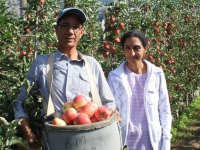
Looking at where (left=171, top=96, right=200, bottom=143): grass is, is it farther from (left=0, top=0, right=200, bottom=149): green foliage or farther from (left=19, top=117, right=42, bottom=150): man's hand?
(left=19, top=117, right=42, bottom=150): man's hand

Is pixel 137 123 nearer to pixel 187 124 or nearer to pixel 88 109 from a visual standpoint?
pixel 88 109

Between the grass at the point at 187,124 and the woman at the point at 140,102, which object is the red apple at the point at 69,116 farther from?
the grass at the point at 187,124

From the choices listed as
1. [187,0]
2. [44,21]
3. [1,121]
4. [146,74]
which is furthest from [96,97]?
[187,0]

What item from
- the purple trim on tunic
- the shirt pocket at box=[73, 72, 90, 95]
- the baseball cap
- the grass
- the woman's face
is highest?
the baseball cap

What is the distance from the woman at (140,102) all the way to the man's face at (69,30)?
2.01 ft

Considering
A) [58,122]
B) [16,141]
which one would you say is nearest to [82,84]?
[58,122]

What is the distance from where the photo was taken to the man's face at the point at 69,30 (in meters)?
1.81

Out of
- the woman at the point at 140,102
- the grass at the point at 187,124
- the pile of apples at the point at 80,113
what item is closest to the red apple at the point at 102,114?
the pile of apples at the point at 80,113

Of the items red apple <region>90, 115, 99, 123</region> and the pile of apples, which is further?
red apple <region>90, 115, 99, 123</region>

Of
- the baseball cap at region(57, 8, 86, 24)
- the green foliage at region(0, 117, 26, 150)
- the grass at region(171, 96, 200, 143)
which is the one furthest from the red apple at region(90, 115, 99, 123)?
the grass at region(171, 96, 200, 143)

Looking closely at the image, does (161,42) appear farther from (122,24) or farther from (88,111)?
(88,111)

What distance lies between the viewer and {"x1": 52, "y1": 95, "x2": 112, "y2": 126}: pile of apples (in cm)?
156

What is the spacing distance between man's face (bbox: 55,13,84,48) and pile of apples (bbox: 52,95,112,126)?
330 mm

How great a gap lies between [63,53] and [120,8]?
292 cm
